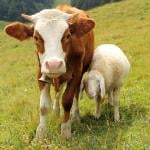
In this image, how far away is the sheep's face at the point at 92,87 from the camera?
9.17 metres

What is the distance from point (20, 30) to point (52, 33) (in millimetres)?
949

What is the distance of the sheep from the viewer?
9.31 metres

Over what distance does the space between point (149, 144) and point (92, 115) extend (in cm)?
290

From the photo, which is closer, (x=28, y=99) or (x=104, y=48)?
(x=104, y=48)

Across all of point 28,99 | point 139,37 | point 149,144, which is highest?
point 149,144

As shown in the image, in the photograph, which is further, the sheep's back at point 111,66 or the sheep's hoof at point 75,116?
the sheep's hoof at point 75,116

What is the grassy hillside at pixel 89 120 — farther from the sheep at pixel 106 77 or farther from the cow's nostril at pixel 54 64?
the cow's nostril at pixel 54 64

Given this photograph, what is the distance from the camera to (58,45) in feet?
26.2

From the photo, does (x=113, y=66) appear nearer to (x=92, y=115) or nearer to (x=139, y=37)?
(x=92, y=115)

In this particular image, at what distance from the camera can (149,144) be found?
776 cm

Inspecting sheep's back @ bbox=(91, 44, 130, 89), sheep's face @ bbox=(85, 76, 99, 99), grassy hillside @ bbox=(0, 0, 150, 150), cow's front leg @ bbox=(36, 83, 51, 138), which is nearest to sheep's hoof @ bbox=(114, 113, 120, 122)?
grassy hillside @ bbox=(0, 0, 150, 150)

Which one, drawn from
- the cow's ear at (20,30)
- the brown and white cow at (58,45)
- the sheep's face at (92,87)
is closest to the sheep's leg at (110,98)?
the brown and white cow at (58,45)

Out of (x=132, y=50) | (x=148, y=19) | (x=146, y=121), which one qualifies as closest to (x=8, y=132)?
(x=146, y=121)

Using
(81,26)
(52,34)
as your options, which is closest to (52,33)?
(52,34)
